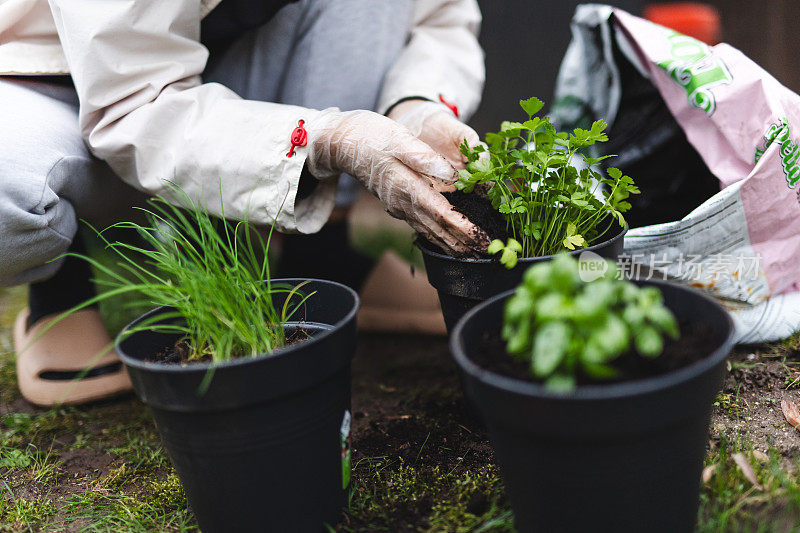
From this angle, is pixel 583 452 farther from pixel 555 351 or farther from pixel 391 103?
pixel 391 103

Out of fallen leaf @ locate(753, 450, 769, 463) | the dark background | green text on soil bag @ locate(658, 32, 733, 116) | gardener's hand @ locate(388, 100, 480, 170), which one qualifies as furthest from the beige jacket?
the dark background

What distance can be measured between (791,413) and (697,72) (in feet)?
2.80

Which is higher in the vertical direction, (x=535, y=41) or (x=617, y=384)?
(x=617, y=384)

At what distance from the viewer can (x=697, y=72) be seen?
1620 mm

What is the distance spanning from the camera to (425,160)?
4.51 ft

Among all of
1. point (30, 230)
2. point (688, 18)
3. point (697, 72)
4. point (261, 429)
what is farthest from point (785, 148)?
point (688, 18)

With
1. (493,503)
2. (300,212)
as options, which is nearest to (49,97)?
(300,212)

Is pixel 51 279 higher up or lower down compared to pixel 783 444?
lower down

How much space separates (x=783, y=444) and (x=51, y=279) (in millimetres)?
1928

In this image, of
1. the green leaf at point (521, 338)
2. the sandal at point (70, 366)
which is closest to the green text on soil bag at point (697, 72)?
the green leaf at point (521, 338)

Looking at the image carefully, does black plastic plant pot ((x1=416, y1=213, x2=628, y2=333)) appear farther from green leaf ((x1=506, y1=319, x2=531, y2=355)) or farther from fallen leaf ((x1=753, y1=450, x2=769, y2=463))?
fallen leaf ((x1=753, y1=450, x2=769, y2=463))

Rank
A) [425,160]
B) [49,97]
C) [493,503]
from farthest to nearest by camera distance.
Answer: [49,97], [425,160], [493,503]

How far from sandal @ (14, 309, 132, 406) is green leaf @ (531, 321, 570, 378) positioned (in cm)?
144

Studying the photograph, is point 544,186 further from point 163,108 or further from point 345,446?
point 163,108
